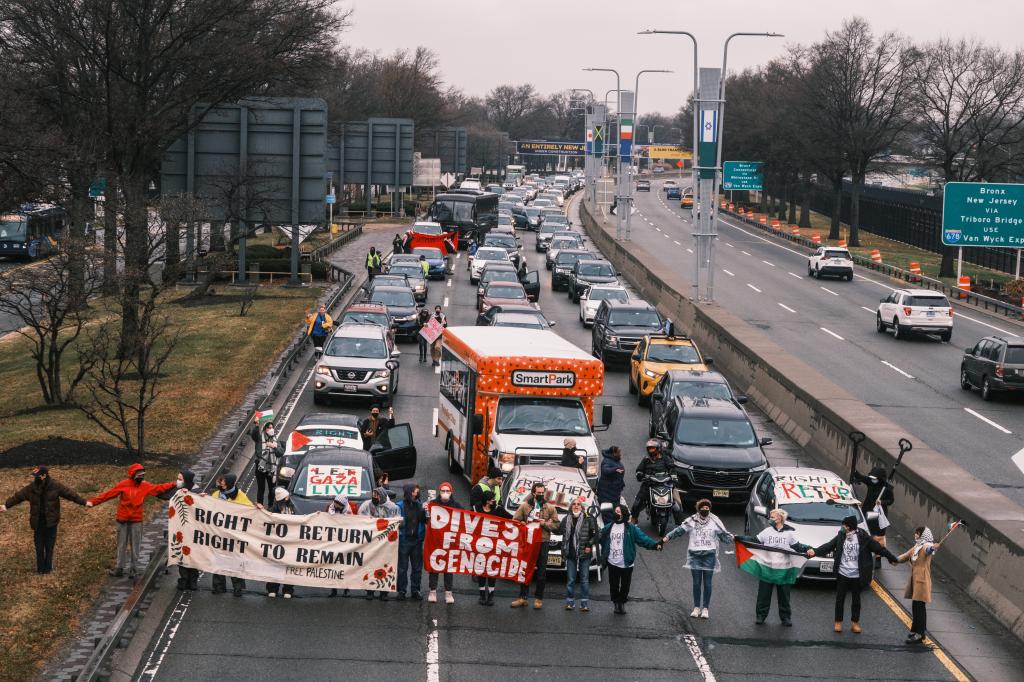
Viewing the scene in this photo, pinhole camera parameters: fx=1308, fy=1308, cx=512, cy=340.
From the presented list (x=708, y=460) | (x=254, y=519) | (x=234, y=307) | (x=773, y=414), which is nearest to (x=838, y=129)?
(x=234, y=307)

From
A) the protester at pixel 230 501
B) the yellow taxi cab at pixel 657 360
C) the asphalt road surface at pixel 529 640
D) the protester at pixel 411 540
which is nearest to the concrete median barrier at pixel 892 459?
the asphalt road surface at pixel 529 640

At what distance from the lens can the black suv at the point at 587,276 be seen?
176 ft

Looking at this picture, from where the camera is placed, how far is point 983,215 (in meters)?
57.2

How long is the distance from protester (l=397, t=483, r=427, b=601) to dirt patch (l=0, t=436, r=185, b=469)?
354 inches

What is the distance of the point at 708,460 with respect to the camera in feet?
75.5

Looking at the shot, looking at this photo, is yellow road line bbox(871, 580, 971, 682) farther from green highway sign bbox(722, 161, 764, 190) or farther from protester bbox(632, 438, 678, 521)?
green highway sign bbox(722, 161, 764, 190)

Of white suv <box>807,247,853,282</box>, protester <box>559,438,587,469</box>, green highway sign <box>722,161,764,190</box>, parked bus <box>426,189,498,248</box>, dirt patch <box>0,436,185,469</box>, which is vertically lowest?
dirt patch <box>0,436,185,469</box>

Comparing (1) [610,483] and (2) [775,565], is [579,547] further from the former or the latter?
(1) [610,483]

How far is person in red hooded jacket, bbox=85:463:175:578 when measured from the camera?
17172mm

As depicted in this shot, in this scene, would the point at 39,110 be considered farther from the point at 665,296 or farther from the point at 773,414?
the point at 773,414

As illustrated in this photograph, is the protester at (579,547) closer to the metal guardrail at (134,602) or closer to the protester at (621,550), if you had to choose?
the protester at (621,550)

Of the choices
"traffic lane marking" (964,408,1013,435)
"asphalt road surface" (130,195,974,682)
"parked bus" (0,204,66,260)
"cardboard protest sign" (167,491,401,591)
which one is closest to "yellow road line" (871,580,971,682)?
"asphalt road surface" (130,195,974,682)

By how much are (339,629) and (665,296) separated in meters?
36.3

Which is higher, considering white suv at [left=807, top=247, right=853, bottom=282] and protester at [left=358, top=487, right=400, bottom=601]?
white suv at [left=807, top=247, right=853, bottom=282]
